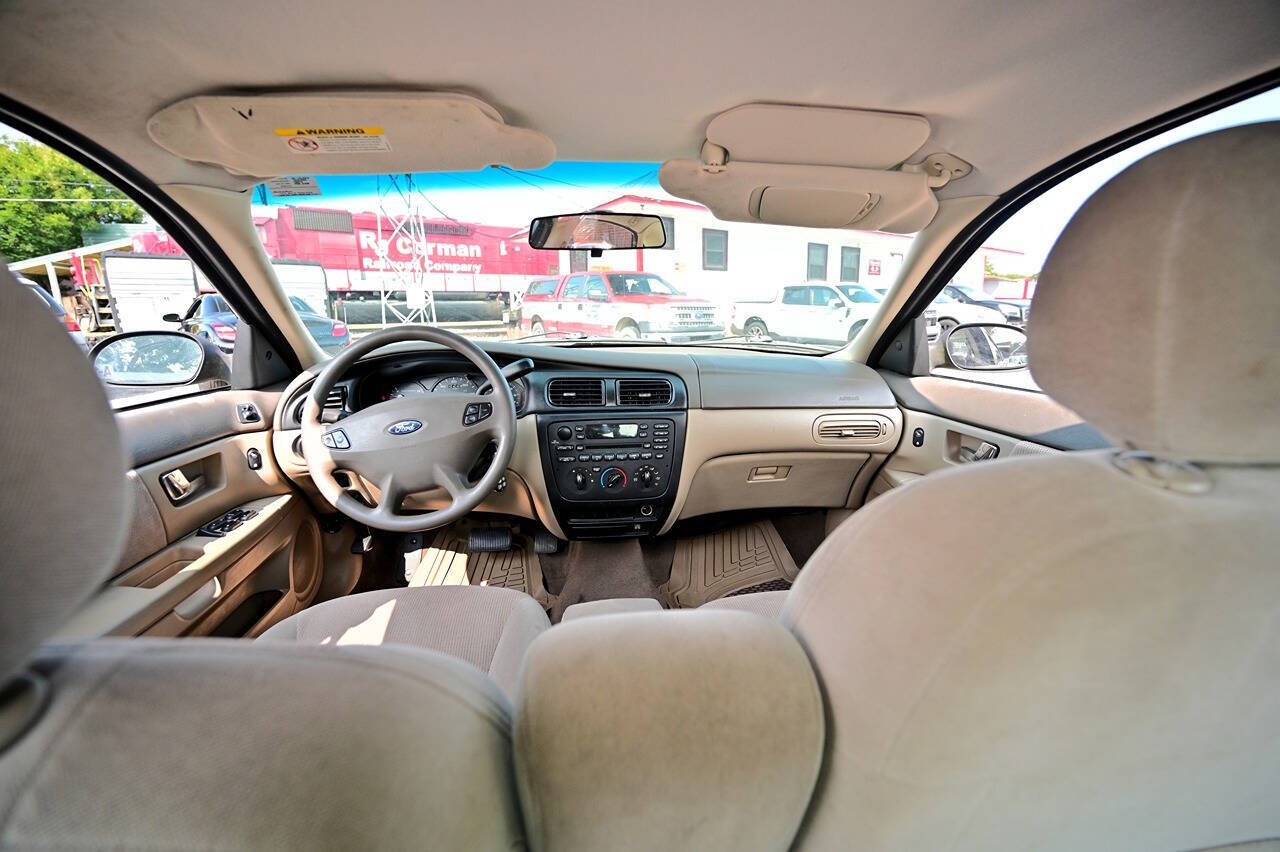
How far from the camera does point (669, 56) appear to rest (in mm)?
1228

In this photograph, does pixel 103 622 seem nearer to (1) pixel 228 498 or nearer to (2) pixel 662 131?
(1) pixel 228 498

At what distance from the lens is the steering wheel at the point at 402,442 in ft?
6.22

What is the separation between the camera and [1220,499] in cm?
58

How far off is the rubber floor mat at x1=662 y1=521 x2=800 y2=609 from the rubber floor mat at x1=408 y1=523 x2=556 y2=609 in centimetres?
65

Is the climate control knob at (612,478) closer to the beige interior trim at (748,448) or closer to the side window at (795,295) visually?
the beige interior trim at (748,448)

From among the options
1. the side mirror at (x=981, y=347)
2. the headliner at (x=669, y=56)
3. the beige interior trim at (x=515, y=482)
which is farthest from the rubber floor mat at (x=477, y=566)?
the side mirror at (x=981, y=347)

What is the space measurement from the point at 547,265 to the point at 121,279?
1.81 metres

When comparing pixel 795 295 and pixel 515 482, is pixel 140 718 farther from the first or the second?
pixel 795 295

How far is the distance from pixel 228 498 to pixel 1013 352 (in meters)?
3.20

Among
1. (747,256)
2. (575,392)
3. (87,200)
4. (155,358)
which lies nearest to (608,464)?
(575,392)

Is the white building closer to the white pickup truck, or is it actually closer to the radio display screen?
the white pickup truck

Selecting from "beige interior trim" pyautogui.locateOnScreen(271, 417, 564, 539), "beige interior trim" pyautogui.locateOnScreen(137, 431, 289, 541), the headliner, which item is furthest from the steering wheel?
the headliner

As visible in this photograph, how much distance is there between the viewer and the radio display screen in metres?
2.33

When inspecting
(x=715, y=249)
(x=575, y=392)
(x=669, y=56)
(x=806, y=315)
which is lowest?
(x=575, y=392)
